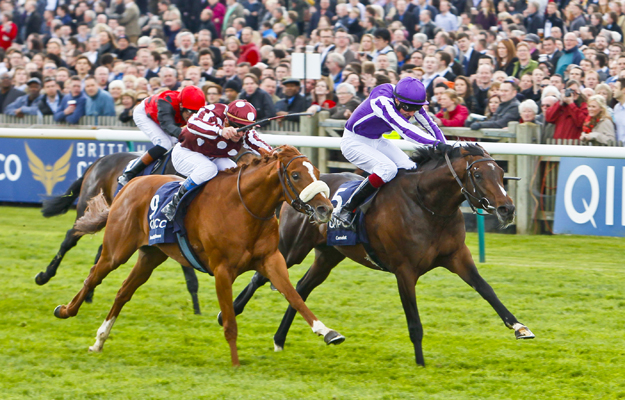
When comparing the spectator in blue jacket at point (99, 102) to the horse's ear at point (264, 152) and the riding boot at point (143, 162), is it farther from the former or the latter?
the horse's ear at point (264, 152)

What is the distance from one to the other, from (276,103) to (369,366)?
5.84 meters

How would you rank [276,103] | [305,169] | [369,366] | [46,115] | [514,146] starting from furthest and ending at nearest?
[46,115], [276,103], [514,146], [369,366], [305,169]

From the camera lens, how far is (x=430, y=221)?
548 cm

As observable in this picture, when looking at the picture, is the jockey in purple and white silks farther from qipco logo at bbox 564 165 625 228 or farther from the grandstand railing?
the grandstand railing

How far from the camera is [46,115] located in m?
12.5

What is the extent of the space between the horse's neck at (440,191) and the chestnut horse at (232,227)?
2.48ft

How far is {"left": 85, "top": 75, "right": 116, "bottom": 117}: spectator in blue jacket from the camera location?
11.8 m

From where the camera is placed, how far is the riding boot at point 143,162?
745cm

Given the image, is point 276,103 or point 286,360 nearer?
point 286,360

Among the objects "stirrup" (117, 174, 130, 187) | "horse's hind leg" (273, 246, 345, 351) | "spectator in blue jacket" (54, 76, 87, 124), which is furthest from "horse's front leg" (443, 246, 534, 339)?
"spectator in blue jacket" (54, 76, 87, 124)

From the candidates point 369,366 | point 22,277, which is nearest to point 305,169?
point 369,366

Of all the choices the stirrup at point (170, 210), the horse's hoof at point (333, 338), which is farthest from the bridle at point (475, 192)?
the stirrup at point (170, 210)

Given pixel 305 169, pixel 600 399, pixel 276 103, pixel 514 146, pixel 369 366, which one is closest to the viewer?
pixel 600 399

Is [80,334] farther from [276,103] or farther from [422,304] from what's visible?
[276,103]
